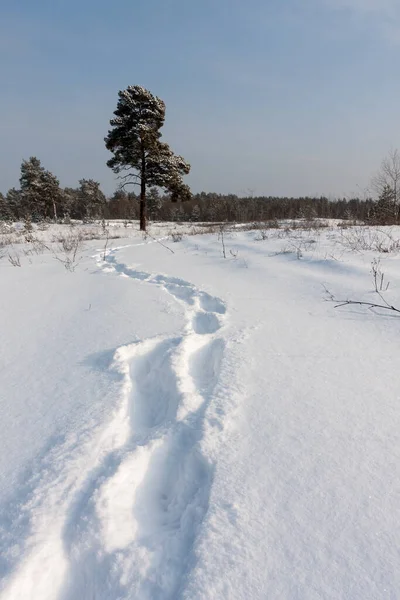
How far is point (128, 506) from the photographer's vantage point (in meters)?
1.04

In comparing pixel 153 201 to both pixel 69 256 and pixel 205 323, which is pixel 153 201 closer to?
pixel 69 256

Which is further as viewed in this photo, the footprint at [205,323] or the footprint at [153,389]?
the footprint at [205,323]

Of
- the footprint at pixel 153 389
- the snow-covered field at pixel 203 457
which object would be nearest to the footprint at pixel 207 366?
the snow-covered field at pixel 203 457

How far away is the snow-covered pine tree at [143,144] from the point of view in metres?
13.7

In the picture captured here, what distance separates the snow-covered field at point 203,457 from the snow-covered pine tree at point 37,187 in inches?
1137

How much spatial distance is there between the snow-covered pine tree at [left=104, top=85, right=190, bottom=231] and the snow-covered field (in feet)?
44.2

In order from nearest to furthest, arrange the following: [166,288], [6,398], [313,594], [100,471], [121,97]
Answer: [313,594] < [100,471] < [6,398] < [166,288] < [121,97]

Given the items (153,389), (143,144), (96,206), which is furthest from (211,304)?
(96,206)

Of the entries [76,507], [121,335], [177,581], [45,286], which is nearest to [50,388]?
[121,335]

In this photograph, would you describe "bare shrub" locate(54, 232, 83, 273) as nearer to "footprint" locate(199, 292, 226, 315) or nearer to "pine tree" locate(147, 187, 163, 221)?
"footprint" locate(199, 292, 226, 315)

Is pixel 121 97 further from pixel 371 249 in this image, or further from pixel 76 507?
pixel 76 507

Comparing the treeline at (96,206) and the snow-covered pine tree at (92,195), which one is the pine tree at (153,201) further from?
the snow-covered pine tree at (92,195)

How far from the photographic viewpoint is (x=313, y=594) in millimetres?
729

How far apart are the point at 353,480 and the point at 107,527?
31.0 inches
